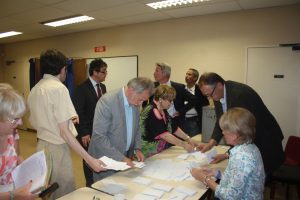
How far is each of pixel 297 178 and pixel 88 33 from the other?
5.13 metres

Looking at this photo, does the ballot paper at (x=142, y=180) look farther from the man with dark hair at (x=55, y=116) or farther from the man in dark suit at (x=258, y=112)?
the man in dark suit at (x=258, y=112)

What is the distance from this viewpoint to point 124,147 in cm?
218

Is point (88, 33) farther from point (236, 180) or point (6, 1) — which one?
point (236, 180)

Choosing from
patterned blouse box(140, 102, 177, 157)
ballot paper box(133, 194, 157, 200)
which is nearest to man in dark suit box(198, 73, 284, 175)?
patterned blouse box(140, 102, 177, 157)

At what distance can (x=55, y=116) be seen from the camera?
1956mm

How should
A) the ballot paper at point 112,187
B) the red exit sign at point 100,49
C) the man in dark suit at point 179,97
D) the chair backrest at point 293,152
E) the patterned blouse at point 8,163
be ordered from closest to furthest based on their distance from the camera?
the patterned blouse at point 8,163 < the ballot paper at point 112,187 < the chair backrest at point 293,152 < the man in dark suit at point 179,97 < the red exit sign at point 100,49

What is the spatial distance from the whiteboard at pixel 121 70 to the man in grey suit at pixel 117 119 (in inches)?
135

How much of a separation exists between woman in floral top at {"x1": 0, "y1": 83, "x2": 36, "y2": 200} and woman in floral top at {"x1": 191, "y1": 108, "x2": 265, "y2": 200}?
1065 millimetres

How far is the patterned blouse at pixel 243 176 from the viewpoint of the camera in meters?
1.52

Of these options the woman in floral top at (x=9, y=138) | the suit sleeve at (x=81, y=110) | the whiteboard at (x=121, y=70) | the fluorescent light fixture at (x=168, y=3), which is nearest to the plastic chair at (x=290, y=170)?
the suit sleeve at (x=81, y=110)

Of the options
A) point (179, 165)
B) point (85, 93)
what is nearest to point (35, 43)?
point (85, 93)

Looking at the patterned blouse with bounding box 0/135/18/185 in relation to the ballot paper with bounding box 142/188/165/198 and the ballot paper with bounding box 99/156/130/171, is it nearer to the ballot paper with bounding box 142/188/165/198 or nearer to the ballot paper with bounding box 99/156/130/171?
the ballot paper with bounding box 99/156/130/171

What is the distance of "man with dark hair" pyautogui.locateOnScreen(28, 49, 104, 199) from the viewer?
196 centimetres

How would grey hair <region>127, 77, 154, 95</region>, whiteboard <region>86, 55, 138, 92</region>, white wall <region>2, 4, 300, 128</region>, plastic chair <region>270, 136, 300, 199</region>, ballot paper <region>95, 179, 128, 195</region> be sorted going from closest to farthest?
ballot paper <region>95, 179, 128, 195</region>, grey hair <region>127, 77, 154, 95</region>, plastic chair <region>270, 136, 300, 199</region>, white wall <region>2, 4, 300, 128</region>, whiteboard <region>86, 55, 138, 92</region>
